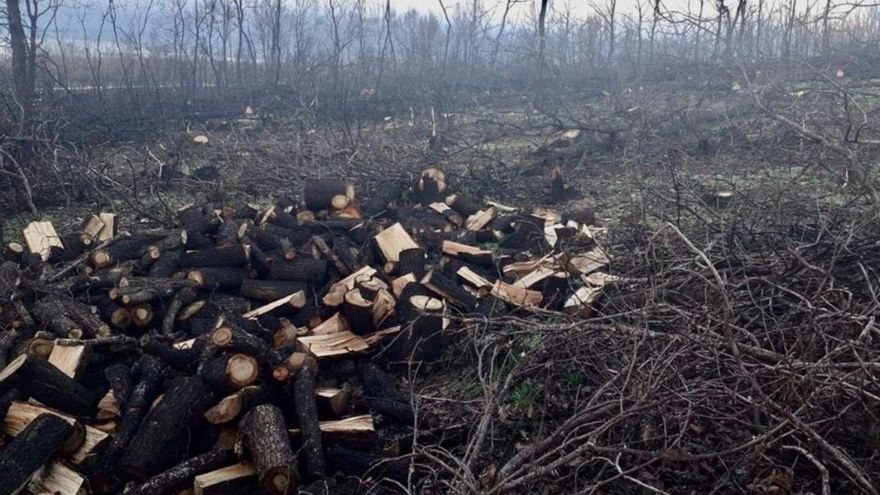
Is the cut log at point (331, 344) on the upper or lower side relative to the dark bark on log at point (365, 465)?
upper

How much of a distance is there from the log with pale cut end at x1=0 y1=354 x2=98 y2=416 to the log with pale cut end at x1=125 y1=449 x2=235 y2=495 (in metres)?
0.80

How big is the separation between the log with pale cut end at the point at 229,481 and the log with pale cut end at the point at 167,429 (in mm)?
280

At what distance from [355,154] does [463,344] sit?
485cm

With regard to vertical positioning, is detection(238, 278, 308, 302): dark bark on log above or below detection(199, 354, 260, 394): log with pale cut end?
above

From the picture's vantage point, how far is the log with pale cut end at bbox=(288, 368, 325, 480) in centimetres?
281

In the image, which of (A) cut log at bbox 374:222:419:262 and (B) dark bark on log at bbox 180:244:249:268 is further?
(A) cut log at bbox 374:222:419:262

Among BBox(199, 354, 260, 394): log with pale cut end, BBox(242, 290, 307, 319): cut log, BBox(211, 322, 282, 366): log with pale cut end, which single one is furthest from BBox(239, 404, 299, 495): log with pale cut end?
BBox(242, 290, 307, 319): cut log

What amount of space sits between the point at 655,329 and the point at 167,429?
109 inches

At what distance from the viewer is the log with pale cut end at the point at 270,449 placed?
2.69m

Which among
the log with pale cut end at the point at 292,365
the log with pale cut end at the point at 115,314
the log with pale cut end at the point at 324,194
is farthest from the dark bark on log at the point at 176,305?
the log with pale cut end at the point at 324,194

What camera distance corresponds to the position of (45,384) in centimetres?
317

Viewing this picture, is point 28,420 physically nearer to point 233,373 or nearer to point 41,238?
point 233,373

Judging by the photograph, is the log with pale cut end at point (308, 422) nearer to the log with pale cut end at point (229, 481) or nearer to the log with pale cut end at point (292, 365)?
the log with pale cut end at point (292, 365)

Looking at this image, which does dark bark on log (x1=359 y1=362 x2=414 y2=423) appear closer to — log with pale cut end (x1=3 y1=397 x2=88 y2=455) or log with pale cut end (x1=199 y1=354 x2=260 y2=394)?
log with pale cut end (x1=199 y1=354 x2=260 y2=394)
